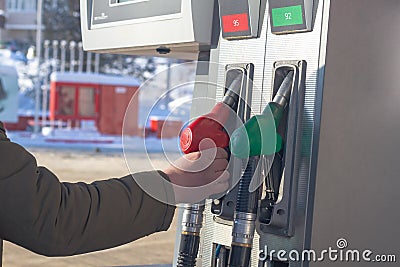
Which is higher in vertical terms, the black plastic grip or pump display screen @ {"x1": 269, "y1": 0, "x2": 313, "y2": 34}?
pump display screen @ {"x1": 269, "y1": 0, "x2": 313, "y2": 34}

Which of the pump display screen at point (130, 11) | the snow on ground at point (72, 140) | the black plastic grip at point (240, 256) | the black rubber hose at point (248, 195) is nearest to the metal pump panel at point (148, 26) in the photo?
the pump display screen at point (130, 11)

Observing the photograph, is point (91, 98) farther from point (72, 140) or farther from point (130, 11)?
point (130, 11)

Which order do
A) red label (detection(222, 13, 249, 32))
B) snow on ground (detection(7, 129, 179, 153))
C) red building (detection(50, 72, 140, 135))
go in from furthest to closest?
1. red building (detection(50, 72, 140, 135))
2. snow on ground (detection(7, 129, 179, 153))
3. red label (detection(222, 13, 249, 32))

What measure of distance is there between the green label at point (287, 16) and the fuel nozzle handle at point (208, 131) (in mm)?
168

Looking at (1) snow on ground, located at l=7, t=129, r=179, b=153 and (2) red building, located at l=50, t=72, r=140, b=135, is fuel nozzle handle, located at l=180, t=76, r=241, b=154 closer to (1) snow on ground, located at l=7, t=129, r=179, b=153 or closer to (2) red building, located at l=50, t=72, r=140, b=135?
(1) snow on ground, located at l=7, t=129, r=179, b=153

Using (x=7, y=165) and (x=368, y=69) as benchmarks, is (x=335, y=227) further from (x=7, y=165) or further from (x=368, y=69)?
(x=7, y=165)

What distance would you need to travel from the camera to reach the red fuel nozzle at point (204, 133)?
1116 mm

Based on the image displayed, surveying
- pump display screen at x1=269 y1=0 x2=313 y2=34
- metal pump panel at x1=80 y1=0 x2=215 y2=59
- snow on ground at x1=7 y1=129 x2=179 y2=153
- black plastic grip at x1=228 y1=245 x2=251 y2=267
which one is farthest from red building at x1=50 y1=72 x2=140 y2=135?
black plastic grip at x1=228 y1=245 x2=251 y2=267

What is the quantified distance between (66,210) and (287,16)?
49 cm

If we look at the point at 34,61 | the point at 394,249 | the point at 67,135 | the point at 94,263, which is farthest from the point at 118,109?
the point at 394,249

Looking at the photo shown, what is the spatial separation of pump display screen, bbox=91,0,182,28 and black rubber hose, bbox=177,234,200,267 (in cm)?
44

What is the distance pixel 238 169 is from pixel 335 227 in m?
0.19

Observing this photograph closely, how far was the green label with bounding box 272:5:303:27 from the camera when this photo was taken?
3.93 feet

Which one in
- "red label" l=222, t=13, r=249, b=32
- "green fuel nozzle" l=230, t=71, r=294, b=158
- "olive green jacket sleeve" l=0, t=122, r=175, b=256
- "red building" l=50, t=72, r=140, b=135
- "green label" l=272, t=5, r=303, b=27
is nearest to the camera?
"olive green jacket sleeve" l=0, t=122, r=175, b=256
